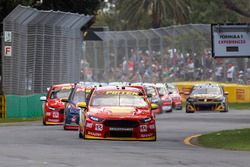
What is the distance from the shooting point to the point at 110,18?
99.0 meters

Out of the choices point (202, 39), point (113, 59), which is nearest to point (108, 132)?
point (202, 39)

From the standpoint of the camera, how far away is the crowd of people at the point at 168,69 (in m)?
55.5

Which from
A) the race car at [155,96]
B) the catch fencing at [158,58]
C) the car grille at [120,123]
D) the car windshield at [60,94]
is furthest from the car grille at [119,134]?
the catch fencing at [158,58]

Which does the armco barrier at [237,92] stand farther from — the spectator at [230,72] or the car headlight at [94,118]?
the car headlight at [94,118]

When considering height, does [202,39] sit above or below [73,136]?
above

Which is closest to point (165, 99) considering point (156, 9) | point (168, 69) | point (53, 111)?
point (168, 69)

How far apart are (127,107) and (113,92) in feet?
3.37

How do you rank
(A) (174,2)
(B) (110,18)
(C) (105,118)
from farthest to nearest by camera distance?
(B) (110,18)
(A) (174,2)
(C) (105,118)

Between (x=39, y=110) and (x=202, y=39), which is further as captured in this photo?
(x=202, y=39)

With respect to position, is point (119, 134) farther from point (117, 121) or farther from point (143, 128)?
point (143, 128)

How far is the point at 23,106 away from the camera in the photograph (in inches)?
1476

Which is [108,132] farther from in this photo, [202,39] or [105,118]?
[202,39]

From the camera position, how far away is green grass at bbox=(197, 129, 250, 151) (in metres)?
21.9

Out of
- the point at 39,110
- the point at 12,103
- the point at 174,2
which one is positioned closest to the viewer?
the point at 12,103
